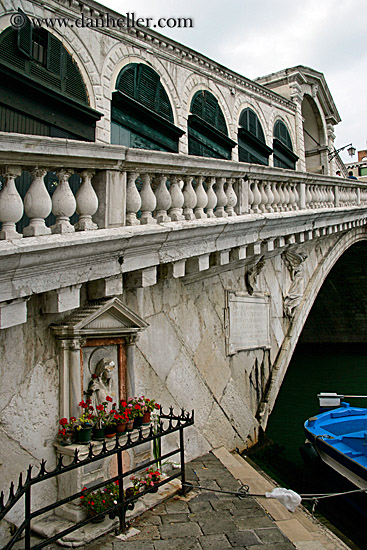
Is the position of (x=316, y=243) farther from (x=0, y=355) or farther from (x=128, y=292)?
(x=0, y=355)

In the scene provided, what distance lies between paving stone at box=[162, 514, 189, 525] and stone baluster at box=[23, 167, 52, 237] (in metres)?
2.39

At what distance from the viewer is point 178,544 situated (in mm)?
3312

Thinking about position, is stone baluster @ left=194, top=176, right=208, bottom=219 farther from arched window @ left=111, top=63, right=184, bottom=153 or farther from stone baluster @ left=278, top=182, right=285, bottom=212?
stone baluster @ left=278, top=182, right=285, bottom=212

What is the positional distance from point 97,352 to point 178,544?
1587mm

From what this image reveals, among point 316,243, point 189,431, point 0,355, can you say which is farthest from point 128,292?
point 316,243

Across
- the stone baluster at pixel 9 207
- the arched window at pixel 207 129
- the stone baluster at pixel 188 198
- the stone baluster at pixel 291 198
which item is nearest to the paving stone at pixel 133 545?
the stone baluster at pixel 9 207

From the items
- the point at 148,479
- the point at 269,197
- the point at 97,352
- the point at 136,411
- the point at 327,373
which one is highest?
the point at 269,197

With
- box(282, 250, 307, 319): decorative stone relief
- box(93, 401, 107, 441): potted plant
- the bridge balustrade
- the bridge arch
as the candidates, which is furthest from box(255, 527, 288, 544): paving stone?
box(282, 250, 307, 319): decorative stone relief

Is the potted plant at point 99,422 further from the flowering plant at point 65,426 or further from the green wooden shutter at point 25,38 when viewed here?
the green wooden shutter at point 25,38

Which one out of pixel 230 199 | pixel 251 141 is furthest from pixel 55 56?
pixel 251 141

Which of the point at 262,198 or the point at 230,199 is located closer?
→ the point at 230,199

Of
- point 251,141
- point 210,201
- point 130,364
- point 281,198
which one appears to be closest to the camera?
point 130,364

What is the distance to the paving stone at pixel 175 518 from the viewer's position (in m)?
3.63

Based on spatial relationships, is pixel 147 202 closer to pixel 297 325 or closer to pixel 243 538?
pixel 243 538
